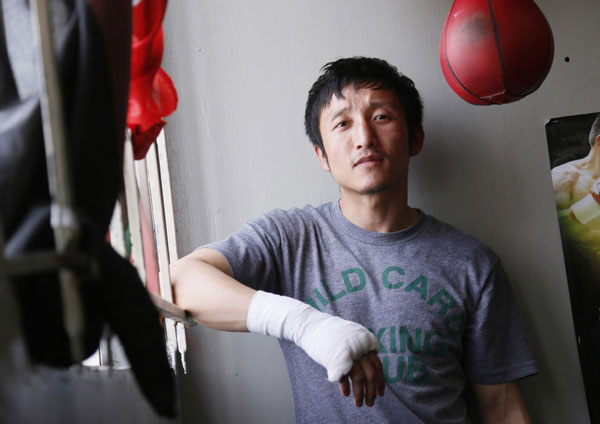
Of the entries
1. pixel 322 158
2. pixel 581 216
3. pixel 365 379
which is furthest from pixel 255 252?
pixel 581 216

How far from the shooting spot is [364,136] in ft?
4.42

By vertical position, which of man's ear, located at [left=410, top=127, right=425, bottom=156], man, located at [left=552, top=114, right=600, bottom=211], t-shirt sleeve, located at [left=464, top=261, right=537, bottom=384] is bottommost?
t-shirt sleeve, located at [left=464, top=261, right=537, bottom=384]

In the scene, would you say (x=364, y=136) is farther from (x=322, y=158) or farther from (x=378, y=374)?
(x=378, y=374)

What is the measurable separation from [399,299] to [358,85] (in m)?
0.53

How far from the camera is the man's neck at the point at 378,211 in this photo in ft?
4.68

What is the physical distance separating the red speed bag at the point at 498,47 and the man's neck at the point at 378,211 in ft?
1.14

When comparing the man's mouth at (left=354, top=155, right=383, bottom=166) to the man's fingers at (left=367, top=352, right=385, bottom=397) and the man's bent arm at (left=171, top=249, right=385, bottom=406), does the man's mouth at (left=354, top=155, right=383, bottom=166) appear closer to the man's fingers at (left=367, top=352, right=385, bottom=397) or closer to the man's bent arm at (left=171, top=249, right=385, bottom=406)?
the man's bent arm at (left=171, top=249, right=385, bottom=406)

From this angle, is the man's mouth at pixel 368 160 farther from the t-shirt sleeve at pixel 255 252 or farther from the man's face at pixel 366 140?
the t-shirt sleeve at pixel 255 252

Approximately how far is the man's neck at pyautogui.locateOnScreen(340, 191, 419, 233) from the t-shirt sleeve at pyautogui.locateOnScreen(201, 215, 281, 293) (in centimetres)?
20

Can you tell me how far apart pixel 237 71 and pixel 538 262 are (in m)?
0.96

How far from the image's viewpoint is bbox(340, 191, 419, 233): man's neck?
143cm

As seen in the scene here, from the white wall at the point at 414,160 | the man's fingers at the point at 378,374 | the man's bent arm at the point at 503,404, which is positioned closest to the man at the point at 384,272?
the man's bent arm at the point at 503,404

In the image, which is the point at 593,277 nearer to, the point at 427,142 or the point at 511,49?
the point at 427,142

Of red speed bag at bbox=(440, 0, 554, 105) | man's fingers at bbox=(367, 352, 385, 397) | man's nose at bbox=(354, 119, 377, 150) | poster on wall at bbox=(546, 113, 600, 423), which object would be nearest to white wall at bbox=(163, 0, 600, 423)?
poster on wall at bbox=(546, 113, 600, 423)
